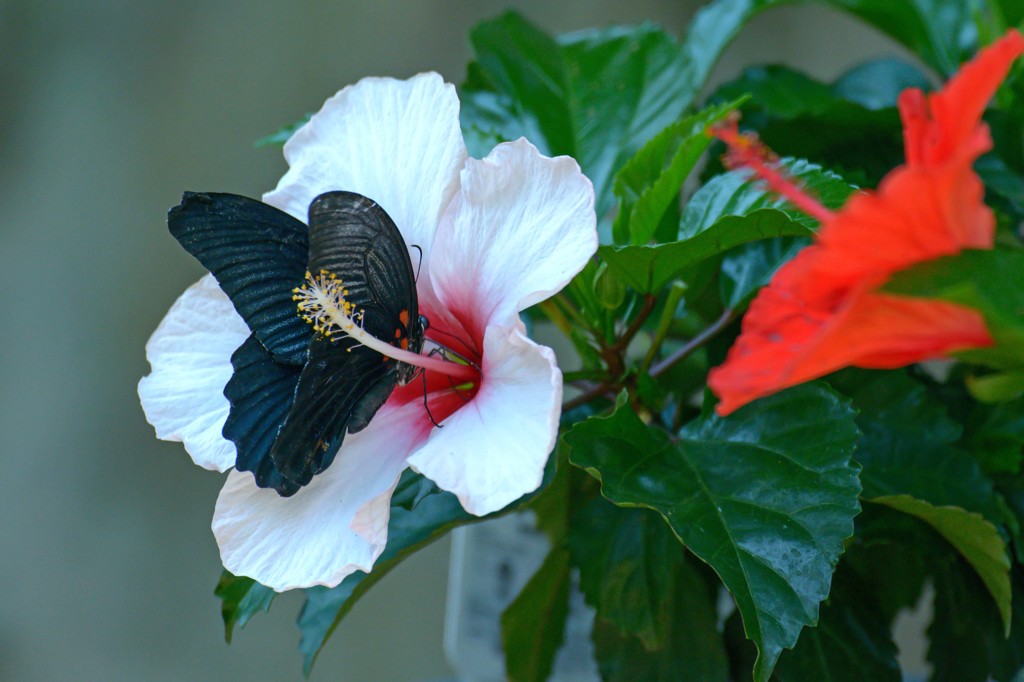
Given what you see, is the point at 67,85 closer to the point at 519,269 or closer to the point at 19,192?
the point at 19,192

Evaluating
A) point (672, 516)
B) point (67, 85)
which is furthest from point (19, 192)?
point (672, 516)

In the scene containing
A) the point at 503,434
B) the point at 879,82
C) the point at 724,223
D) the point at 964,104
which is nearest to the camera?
the point at 964,104

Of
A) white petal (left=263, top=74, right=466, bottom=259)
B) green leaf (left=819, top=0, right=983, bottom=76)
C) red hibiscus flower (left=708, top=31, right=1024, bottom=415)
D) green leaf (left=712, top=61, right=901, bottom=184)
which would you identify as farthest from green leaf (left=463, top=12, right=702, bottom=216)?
red hibiscus flower (left=708, top=31, right=1024, bottom=415)

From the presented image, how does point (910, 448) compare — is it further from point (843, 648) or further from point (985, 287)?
point (985, 287)

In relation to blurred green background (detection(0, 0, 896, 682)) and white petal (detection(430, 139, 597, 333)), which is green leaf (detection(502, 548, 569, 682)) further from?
blurred green background (detection(0, 0, 896, 682))

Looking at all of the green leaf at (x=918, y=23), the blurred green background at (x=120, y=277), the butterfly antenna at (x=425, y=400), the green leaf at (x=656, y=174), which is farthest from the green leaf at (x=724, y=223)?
the blurred green background at (x=120, y=277)

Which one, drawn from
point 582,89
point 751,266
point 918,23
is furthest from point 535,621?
point 918,23
